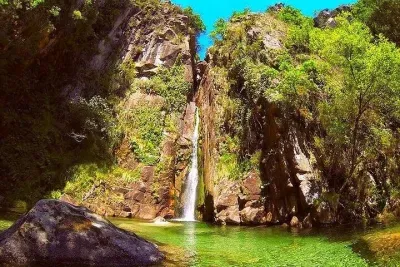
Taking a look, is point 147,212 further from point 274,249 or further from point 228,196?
point 274,249

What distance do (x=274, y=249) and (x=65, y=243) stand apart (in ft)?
22.3

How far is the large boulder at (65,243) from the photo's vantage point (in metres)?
9.27

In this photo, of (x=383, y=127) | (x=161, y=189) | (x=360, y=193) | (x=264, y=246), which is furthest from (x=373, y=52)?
(x=161, y=189)

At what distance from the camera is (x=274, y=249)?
43.4 ft

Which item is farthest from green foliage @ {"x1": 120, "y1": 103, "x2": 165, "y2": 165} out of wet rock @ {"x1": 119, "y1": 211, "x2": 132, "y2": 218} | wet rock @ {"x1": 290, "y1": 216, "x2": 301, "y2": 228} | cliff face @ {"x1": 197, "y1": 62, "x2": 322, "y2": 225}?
wet rock @ {"x1": 290, "y1": 216, "x2": 301, "y2": 228}

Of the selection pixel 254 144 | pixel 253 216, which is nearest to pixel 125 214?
pixel 253 216

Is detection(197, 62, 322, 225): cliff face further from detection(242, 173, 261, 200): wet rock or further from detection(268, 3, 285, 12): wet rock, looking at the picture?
detection(268, 3, 285, 12): wet rock

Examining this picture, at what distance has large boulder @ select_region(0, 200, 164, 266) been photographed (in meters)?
9.27

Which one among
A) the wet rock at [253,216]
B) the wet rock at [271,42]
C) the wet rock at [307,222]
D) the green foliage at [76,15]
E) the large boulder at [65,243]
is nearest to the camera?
the large boulder at [65,243]

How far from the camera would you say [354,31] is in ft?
63.7

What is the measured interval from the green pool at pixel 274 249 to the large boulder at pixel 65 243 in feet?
3.39

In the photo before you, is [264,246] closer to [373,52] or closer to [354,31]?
[373,52]

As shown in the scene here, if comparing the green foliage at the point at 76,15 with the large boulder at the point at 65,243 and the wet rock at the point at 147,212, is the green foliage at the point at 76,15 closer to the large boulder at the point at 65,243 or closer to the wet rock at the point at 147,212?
the wet rock at the point at 147,212

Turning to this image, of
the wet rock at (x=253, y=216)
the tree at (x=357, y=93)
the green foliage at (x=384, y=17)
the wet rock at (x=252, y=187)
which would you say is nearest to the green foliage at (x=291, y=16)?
the green foliage at (x=384, y=17)
